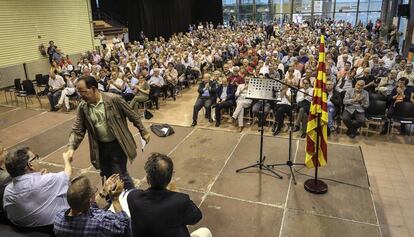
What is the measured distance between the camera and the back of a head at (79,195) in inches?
83.0

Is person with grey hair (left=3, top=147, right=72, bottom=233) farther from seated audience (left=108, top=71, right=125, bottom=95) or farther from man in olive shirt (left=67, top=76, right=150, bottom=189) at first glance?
seated audience (left=108, top=71, right=125, bottom=95)

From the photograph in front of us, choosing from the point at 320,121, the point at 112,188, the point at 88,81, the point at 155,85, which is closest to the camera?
the point at 112,188

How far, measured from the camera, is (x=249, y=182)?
464 cm

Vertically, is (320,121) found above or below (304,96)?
above

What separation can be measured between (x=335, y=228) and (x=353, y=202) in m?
0.61

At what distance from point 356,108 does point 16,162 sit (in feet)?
18.8

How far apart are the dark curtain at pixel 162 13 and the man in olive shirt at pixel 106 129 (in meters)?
17.7

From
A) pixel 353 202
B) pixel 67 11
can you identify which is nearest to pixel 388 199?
pixel 353 202

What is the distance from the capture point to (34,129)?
7.28 metres

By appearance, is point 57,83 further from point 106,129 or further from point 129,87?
point 106,129

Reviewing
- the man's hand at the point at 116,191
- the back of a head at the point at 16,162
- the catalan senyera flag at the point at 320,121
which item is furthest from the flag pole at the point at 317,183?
the back of a head at the point at 16,162

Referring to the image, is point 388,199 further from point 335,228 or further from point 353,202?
point 335,228

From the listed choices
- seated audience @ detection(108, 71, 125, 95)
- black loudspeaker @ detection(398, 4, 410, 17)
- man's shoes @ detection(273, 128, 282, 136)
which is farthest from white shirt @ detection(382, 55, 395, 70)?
seated audience @ detection(108, 71, 125, 95)

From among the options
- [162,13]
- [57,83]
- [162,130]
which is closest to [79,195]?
[162,130]
